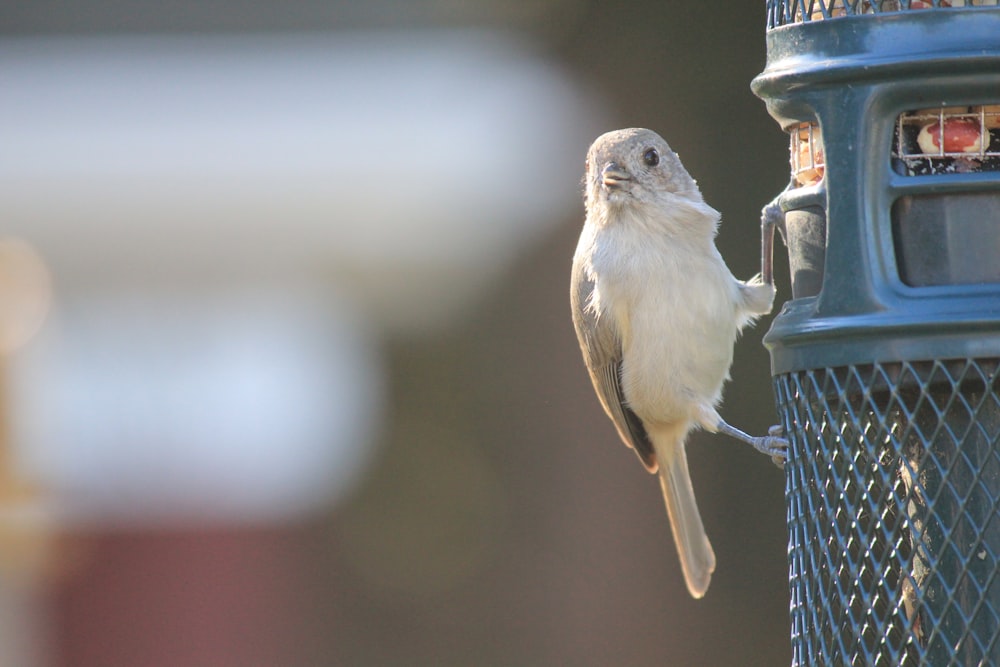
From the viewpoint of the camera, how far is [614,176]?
462 cm

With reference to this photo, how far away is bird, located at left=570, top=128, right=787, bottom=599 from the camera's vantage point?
181 inches

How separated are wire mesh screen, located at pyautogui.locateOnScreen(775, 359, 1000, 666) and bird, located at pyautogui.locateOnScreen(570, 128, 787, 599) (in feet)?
4.25

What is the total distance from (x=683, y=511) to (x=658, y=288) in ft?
3.32

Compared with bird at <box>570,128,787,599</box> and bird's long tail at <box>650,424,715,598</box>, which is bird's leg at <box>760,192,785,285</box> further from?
bird's long tail at <box>650,424,715,598</box>

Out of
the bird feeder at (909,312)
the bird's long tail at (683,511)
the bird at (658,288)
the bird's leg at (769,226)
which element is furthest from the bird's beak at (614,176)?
the bird feeder at (909,312)

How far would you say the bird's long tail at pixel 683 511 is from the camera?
5.07 meters

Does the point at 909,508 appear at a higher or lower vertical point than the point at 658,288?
lower

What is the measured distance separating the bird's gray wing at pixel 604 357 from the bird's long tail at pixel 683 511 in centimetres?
8

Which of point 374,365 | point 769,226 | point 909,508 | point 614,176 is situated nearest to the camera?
point 909,508

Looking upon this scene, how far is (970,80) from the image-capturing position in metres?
2.82

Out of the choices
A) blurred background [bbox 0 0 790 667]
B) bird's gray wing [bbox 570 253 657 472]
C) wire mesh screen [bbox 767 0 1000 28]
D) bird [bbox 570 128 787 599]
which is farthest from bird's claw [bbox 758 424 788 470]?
blurred background [bbox 0 0 790 667]

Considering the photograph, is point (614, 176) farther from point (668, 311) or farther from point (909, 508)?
point (909, 508)

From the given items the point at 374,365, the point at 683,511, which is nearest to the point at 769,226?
the point at 683,511

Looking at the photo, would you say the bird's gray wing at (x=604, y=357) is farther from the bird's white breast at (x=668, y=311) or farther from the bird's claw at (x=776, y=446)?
the bird's claw at (x=776, y=446)
